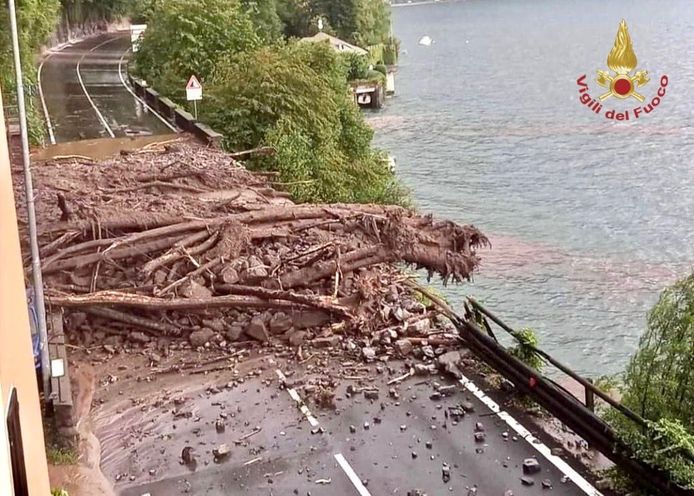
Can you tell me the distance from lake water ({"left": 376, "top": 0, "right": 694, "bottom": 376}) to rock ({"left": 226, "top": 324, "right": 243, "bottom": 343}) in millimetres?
8814

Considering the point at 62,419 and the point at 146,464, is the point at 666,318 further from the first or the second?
the point at 62,419

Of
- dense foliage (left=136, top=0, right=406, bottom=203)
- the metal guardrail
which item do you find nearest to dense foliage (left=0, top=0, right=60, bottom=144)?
dense foliage (left=136, top=0, right=406, bottom=203)

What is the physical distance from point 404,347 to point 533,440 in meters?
2.13

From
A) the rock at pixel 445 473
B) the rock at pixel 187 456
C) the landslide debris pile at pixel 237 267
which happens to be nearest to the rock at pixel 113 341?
the landslide debris pile at pixel 237 267

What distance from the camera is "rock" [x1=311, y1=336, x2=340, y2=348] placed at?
31.3 feet

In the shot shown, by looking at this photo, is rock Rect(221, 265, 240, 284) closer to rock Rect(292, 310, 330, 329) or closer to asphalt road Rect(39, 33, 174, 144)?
rock Rect(292, 310, 330, 329)

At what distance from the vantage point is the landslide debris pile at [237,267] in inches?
383

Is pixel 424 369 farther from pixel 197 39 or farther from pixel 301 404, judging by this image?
pixel 197 39

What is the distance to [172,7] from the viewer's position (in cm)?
2377

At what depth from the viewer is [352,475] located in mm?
7121

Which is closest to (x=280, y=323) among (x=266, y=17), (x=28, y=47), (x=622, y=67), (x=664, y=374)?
(x=664, y=374)

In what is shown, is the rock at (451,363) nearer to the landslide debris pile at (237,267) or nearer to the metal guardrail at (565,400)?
the metal guardrail at (565,400)

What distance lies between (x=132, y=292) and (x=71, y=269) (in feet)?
2.76

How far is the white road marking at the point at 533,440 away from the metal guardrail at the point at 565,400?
0.28 meters
